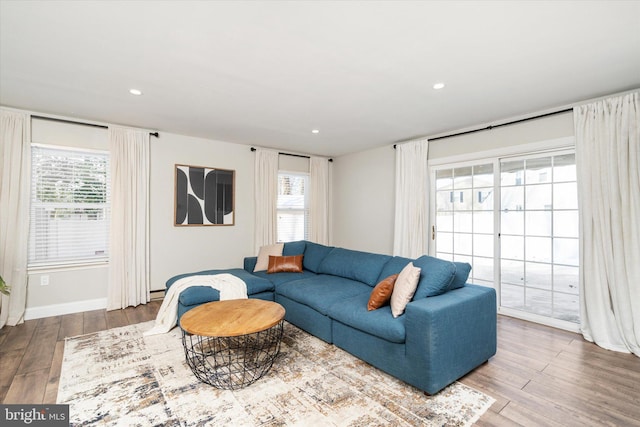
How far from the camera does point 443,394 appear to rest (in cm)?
212

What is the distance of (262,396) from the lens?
81.6 inches

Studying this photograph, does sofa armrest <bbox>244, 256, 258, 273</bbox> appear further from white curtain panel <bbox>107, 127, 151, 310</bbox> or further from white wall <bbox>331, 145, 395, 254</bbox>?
white wall <bbox>331, 145, 395, 254</bbox>

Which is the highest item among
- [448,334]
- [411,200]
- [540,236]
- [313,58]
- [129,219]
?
[313,58]

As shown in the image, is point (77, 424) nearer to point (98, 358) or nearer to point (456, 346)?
point (98, 358)

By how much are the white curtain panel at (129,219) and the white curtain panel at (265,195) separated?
174cm

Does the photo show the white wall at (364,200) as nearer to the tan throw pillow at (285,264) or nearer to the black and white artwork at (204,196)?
the tan throw pillow at (285,264)

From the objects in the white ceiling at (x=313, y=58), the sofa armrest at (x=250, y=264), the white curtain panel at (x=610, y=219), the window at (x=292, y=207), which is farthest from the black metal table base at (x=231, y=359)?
the white curtain panel at (x=610, y=219)

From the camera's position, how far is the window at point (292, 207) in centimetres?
585

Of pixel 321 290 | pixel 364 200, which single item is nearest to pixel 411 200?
pixel 364 200

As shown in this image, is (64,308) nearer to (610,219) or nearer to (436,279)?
(436,279)

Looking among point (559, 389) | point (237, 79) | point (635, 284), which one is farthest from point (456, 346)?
point (237, 79)

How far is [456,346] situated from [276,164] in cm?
432

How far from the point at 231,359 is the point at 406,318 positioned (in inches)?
61.6

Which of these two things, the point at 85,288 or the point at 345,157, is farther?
the point at 345,157
